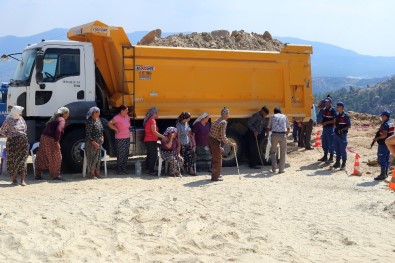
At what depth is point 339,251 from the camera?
20.3 ft

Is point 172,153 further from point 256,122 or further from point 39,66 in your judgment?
point 39,66

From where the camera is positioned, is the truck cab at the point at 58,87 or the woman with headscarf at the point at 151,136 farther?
the woman with headscarf at the point at 151,136

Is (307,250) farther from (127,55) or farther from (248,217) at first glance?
(127,55)

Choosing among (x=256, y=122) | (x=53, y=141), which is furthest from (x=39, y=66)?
(x=256, y=122)

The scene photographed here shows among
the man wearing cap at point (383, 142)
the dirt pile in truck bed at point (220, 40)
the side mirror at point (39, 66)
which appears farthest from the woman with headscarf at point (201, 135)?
the dirt pile in truck bed at point (220, 40)

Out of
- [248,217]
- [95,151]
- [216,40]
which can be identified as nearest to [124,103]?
[95,151]

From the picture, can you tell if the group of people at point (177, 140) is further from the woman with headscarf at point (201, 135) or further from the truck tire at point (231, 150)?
the truck tire at point (231, 150)

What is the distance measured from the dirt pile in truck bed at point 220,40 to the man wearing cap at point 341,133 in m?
14.6

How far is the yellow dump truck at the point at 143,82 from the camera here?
1123 cm

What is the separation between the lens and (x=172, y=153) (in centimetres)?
1149

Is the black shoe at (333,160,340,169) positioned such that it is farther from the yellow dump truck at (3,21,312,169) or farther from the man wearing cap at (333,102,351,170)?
the yellow dump truck at (3,21,312,169)

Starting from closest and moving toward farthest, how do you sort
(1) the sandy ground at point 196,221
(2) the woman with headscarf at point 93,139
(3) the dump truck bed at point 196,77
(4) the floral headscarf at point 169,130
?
(1) the sandy ground at point 196,221 → (2) the woman with headscarf at point 93,139 → (4) the floral headscarf at point 169,130 → (3) the dump truck bed at point 196,77

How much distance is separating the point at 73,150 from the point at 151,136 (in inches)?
66.4

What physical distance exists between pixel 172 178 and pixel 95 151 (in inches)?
67.6
